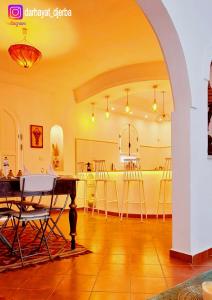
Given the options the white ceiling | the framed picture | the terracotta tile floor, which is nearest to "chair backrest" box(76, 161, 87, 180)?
Answer: the framed picture

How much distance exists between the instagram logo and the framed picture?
2.82m

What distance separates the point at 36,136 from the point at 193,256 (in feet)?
14.4

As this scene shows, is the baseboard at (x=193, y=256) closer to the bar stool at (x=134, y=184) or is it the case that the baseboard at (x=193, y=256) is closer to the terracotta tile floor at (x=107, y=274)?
the terracotta tile floor at (x=107, y=274)

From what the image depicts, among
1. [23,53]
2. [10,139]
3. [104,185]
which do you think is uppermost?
[23,53]

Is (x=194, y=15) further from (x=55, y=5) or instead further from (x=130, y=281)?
(x=130, y=281)

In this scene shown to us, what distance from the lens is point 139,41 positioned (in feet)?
14.6

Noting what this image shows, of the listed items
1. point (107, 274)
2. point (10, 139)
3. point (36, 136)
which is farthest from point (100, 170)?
point (107, 274)

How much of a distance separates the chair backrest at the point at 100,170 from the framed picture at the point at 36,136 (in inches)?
58.1

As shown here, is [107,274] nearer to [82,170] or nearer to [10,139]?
[10,139]

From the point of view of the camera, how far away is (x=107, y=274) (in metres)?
2.62

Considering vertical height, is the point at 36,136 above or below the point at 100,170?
above

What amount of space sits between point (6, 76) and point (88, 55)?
192 cm

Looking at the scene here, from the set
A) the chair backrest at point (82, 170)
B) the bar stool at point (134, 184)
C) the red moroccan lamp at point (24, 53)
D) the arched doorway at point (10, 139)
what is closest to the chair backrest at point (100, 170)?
the chair backrest at point (82, 170)

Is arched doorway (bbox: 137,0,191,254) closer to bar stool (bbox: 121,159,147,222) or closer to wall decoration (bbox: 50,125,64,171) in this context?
bar stool (bbox: 121,159,147,222)
